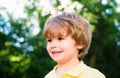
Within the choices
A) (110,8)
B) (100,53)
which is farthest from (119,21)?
(100,53)

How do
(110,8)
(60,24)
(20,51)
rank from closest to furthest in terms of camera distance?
(60,24) → (110,8) → (20,51)

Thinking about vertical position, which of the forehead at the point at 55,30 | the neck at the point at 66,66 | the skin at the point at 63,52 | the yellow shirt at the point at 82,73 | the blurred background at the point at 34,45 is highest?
the forehead at the point at 55,30

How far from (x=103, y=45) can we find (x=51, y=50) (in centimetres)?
1403

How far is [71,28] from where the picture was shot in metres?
4.02

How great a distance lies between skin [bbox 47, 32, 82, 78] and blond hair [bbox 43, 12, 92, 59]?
0.14 feet

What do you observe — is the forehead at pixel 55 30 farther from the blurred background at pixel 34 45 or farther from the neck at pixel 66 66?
the blurred background at pixel 34 45

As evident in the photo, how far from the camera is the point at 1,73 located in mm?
17281

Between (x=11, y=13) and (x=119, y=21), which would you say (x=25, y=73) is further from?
(x=119, y=21)

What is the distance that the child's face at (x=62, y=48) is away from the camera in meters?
3.99

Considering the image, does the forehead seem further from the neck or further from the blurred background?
the blurred background

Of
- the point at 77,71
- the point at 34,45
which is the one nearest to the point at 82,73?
the point at 77,71

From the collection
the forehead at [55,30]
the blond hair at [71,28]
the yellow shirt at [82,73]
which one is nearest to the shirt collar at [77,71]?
the yellow shirt at [82,73]

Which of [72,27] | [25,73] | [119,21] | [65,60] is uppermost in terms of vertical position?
[72,27]

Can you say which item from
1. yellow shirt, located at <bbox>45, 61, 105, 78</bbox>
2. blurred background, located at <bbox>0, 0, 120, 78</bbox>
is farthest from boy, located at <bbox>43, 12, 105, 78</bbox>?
blurred background, located at <bbox>0, 0, 120, 78</bbox>
